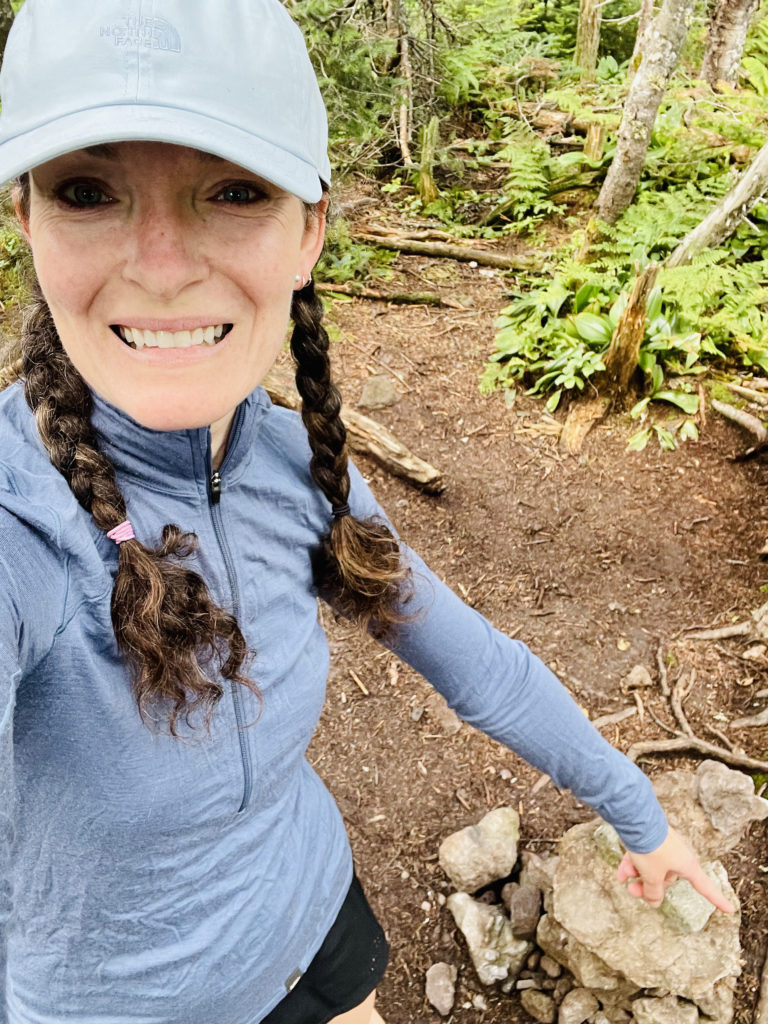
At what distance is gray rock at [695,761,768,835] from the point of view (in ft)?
8.80

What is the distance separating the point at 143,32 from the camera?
3.34ft

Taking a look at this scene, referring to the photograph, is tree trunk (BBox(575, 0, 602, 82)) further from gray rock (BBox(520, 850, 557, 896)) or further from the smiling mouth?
the smiling mouth

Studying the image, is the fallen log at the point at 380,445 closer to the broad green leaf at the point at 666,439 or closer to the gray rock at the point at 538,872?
the broad green leaf at the point at 666,439

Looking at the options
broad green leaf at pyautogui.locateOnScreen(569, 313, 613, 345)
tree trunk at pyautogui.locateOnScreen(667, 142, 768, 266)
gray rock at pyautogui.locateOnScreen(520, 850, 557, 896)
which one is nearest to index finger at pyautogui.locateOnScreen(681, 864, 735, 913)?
gray rock at pyautogui.locateOnScreen(520, 850, 557, 896)

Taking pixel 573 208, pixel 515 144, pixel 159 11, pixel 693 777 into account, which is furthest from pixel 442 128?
pixel 159 11

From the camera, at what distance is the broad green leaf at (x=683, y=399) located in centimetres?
491

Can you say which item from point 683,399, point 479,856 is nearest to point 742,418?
point 683,399

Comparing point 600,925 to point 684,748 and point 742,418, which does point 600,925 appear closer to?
point 684,748

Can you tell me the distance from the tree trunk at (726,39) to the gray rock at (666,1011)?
813cm

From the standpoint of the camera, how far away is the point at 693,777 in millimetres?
2854

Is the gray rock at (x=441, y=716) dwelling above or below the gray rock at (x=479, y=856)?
below

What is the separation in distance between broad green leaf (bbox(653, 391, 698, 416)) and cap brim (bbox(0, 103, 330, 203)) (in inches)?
172

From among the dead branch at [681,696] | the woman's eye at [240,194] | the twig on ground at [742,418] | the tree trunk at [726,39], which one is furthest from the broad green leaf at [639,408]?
the tree trunk at [726,39]

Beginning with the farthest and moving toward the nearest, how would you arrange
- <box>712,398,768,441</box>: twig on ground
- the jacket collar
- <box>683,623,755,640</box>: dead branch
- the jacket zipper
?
<box>712,398,768,441</box>: twig on ground, <box>683,623,755,640</box>: dead branch, the jacket zipper, the jacket collar
